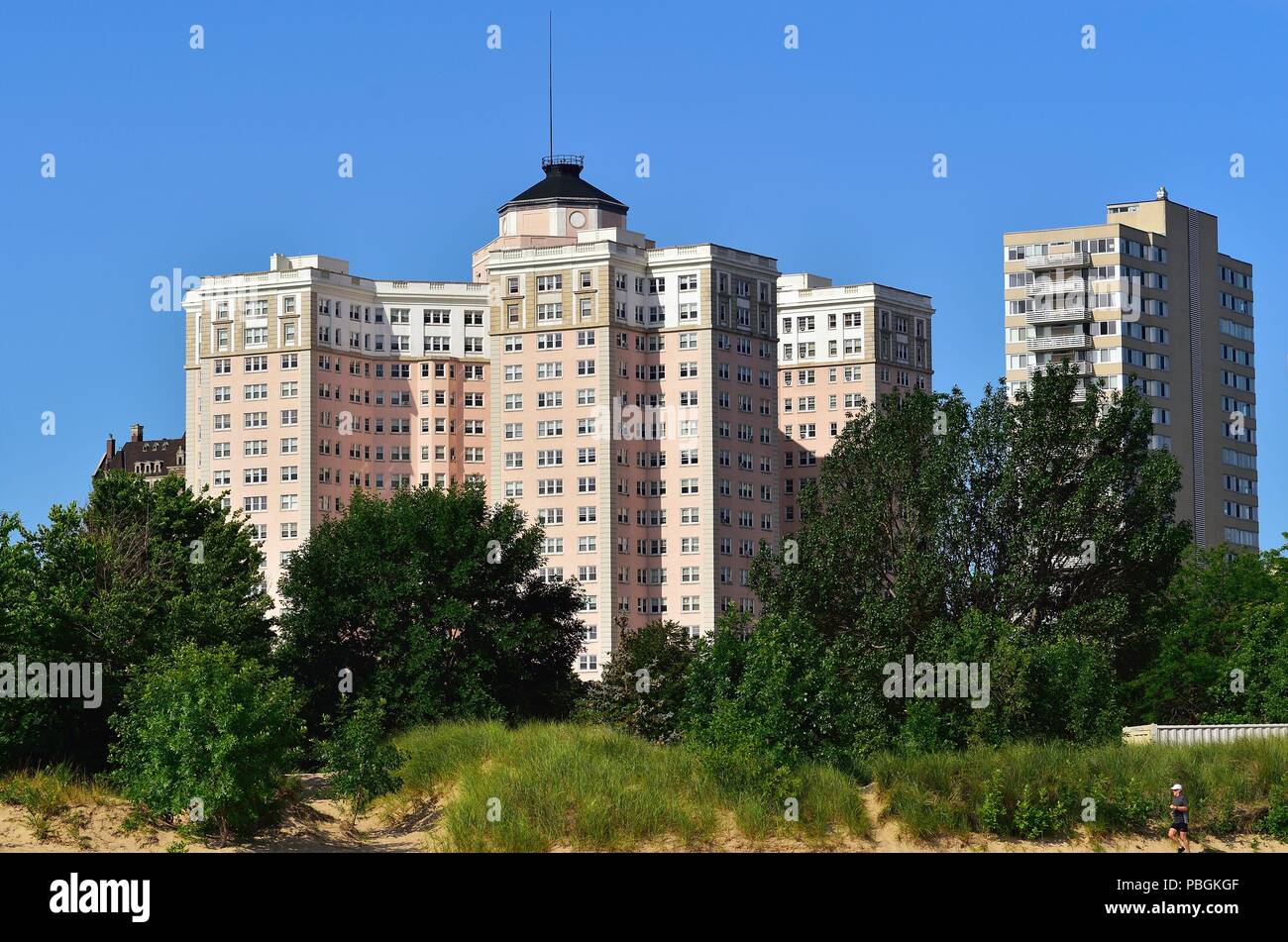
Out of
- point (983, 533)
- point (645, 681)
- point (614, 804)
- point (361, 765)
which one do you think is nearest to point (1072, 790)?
point (614, 804)

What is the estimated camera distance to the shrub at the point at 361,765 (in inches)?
2266

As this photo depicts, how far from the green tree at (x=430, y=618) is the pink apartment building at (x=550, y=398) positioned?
78.8 meters

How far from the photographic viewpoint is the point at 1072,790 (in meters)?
54.2

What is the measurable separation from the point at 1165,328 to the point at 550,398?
183 ft

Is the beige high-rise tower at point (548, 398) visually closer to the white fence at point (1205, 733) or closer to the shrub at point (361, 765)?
the white fence at point (1205, 733)

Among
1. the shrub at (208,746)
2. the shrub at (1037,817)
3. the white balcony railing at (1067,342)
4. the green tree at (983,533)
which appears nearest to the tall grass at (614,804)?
the shrub at (1037,817)

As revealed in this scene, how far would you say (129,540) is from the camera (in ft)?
271

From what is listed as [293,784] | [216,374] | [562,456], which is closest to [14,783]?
[293,784]

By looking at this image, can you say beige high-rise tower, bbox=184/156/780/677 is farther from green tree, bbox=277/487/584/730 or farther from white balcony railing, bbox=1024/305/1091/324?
green tree, bbox=277/487/584/730

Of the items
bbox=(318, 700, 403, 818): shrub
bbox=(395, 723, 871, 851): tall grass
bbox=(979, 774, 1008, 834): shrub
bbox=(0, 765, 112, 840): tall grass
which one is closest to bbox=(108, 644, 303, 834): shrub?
bbox=(0, 765, 112, 840): tall grass

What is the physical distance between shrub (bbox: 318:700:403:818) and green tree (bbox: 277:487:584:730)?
23.3 m
